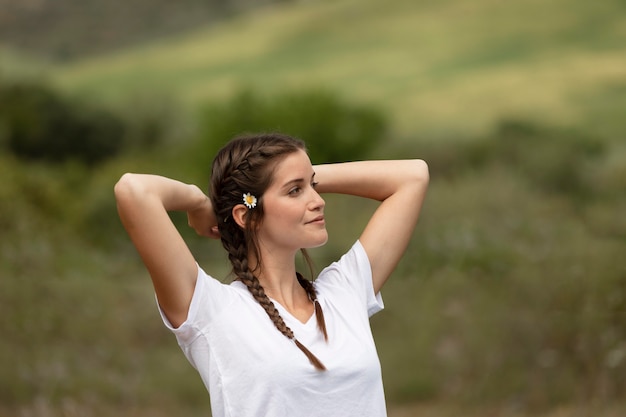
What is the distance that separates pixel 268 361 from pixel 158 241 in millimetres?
288

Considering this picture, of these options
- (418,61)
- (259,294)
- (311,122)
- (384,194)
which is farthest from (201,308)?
(418,61)

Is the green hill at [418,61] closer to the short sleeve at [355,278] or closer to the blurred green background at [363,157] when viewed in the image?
the blurred green background at [363,157]

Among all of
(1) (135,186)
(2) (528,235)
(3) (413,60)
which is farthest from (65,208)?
(1) (135,186)

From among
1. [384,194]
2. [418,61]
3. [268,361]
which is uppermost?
[384,194]

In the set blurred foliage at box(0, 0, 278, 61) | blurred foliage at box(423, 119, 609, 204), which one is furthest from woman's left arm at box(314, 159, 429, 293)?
blurred foliage at box(0, 0, 278, 61)

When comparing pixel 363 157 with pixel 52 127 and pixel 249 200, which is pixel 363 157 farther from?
pixel 249 200

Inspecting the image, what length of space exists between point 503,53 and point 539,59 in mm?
351

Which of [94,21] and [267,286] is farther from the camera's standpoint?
[94,21]

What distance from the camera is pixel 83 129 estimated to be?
33.0ft

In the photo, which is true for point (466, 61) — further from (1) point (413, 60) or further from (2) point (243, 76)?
(2) point (243, 76)

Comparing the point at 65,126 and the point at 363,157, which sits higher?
the point at 65,126

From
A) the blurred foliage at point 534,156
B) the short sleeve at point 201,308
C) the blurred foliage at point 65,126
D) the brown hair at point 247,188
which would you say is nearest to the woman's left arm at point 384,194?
the brown hair at point 247,188

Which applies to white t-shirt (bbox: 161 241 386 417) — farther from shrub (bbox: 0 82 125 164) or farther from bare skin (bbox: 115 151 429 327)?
shrub (bbox: 0 82 125 164)

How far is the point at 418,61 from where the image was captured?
33.2ft
